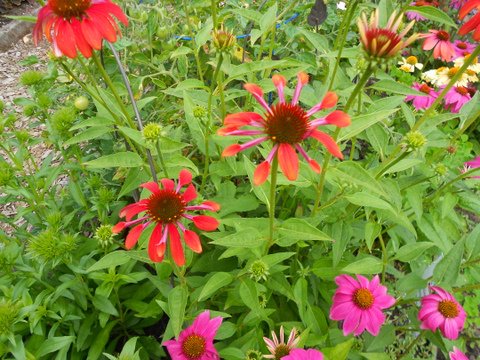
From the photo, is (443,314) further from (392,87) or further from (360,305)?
(392,87)

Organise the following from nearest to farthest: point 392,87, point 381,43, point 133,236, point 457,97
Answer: point 381,43 < point 133,236 < point 392,87 < point 457,97

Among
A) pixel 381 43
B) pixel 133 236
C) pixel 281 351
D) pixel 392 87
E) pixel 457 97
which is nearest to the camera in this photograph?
pixel 381 43

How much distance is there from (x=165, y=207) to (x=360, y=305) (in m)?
0.51

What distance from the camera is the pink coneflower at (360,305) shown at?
0.90 meters

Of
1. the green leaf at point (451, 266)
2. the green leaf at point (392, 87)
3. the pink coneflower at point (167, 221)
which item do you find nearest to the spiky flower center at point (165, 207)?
the pink coneflower at point (167, 221)

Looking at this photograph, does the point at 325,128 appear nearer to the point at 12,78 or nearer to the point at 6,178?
the point at 6,178

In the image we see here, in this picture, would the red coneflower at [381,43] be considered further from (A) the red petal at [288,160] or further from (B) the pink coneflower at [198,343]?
(B) the pink coneflower at [198,343]

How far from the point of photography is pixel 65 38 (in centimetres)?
72

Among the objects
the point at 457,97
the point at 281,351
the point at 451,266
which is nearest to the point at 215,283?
the point at 281,351

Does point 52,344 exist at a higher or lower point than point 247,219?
lower

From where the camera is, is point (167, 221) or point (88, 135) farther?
point (88, 135)

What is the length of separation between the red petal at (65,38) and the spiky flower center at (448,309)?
0.95m

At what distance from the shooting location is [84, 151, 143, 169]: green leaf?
0.88m

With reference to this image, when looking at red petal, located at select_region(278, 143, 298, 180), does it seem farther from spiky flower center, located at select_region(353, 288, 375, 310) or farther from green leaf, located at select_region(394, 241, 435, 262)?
green leaf, located at select_region(394, 241, 435, 262)
